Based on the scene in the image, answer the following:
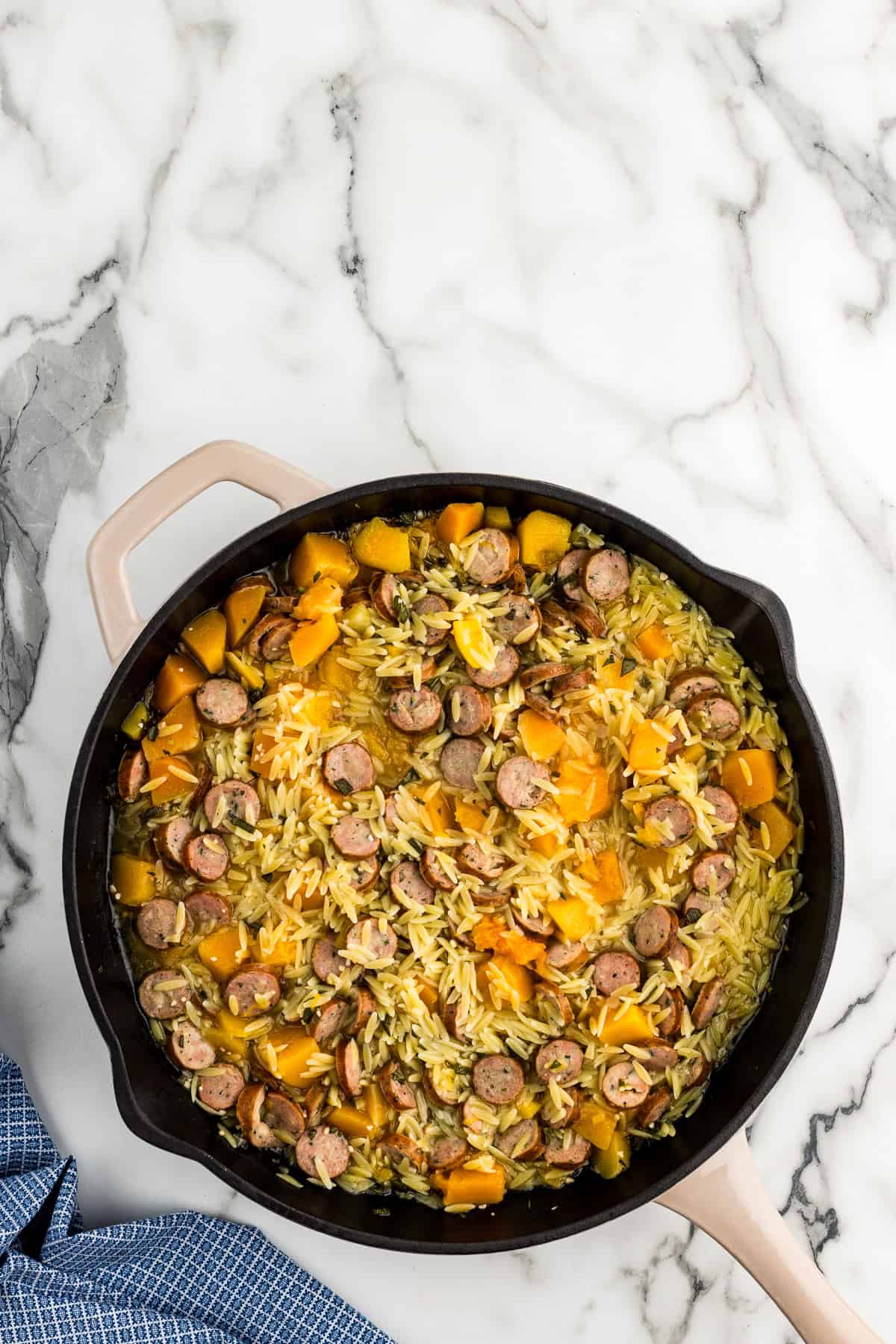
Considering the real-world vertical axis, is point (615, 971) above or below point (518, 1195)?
above

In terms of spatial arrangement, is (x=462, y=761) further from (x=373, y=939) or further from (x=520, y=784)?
(x=373, y=939)

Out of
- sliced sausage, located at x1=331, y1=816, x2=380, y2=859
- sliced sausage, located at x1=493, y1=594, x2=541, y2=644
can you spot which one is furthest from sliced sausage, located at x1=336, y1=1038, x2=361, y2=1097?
sliced sausage, located at x1=493, y1=594, x2=541, y2=644

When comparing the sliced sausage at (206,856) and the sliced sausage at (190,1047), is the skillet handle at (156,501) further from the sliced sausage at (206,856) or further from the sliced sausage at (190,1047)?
the sliced sausage at (190,1047)

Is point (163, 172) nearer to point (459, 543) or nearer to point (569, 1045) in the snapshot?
point (459, 543)

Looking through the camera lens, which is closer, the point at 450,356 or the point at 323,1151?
the point at 323,1151

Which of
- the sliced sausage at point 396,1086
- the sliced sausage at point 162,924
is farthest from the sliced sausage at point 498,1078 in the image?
the sliced sausage at point 162,924

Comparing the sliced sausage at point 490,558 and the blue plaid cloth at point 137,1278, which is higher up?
the sliced sausage at point 490,558

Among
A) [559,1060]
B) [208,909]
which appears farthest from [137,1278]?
[559,1060]
